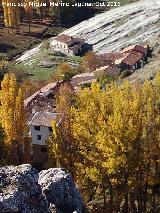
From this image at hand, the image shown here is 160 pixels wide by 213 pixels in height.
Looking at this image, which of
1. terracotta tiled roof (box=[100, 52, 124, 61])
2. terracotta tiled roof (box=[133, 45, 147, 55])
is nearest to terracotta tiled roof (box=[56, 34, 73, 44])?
terracotta tiled roof (box=[100, 52, 124, 61])

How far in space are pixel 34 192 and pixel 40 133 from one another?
29.2 m

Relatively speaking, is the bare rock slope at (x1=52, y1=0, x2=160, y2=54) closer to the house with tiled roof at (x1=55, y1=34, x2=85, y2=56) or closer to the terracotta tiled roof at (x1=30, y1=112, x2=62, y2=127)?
the house with tiled roof at (x1=55, y1=34, x2=85, y2=56)

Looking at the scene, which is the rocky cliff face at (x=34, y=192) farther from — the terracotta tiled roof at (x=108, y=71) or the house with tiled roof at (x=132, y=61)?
the house with tiled roof at (x=132, y=61)

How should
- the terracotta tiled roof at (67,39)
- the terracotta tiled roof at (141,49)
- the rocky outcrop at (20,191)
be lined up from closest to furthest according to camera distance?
the rocky outcrop at (20,191)
the terracotta tiled roof at (141,49)
the terracotta tiled roof at (67,39)

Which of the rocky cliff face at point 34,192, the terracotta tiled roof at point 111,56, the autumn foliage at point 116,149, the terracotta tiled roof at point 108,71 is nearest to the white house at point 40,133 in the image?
the autumn foliage at point 116,149

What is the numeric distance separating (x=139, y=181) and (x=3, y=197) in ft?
60.9

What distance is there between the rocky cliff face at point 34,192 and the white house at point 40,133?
23399 mm

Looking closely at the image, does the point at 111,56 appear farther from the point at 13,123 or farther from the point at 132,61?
the point at 13,123

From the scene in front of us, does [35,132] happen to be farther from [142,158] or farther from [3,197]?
[3,197]

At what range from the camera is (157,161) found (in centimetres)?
3897

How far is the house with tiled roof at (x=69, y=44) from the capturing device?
13062 cm

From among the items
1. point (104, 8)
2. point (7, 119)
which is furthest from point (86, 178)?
point (104, 8)

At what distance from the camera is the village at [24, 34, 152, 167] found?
2119 inches

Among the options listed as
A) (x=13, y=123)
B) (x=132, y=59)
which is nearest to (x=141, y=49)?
(x=132, y=59)
